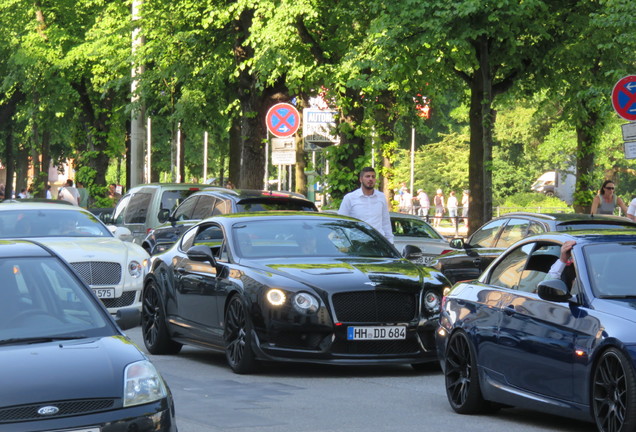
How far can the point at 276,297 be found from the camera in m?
12.4

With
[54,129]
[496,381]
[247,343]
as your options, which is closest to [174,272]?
[247,343]

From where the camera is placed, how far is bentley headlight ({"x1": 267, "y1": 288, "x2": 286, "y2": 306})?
1239 cm

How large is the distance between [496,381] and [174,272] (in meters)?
5.71

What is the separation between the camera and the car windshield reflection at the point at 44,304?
7711mm

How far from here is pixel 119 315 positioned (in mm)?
8297

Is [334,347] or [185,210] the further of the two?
[185,210]

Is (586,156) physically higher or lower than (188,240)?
higher

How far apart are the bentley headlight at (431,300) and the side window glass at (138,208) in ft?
46.8

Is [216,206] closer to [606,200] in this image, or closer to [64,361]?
[606,200]

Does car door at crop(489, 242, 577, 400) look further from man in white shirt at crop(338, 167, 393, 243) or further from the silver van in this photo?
the silver van

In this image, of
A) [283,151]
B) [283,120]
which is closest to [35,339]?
[283,120]

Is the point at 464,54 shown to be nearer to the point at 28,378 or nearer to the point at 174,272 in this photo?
the point at 174,272

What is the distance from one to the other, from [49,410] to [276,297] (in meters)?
5.82

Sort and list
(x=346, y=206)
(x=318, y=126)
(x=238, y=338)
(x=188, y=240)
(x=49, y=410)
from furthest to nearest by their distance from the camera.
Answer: (x=318, y=126) → (x=346, y=206) → (x=188, y=240) → (x=238, y=338) → (x=49, y=410)
